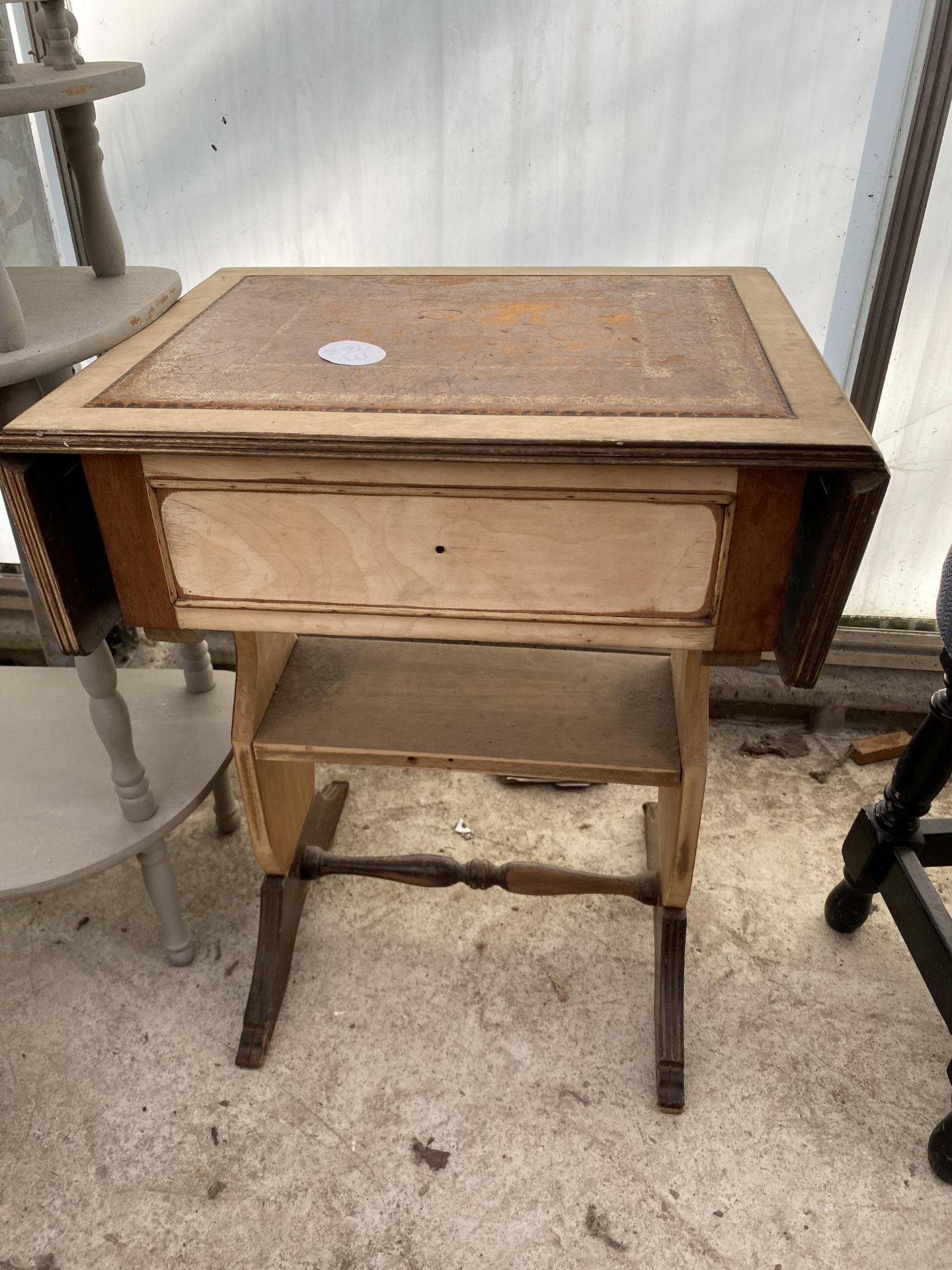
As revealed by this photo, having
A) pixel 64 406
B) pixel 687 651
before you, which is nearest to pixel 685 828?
→ pixel 687 651

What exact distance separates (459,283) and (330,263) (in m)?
0.65

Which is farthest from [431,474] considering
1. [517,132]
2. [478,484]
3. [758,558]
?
[517,132]

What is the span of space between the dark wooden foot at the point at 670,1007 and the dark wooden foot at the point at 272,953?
0.71 meters

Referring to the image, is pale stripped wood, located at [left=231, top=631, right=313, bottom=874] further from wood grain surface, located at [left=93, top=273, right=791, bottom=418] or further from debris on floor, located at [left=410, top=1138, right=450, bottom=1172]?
debris on floor, located at [left=410, top=1138, right=450, bottom=1172]

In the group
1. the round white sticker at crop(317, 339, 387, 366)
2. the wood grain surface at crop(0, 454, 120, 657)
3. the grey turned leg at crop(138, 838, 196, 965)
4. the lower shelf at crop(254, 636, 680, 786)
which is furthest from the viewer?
the grey turned leg at crop(138, 838, 196, 965)

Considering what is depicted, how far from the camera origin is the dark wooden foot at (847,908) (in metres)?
1.89

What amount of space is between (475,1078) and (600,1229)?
324 millimetres

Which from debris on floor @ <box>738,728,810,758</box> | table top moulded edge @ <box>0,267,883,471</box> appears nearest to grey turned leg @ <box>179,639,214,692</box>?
table top moulded edge @ <box>0,267,883,471</box>

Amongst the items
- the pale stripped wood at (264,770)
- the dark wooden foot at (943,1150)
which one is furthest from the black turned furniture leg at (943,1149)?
the pale stripped wood at (264,770)

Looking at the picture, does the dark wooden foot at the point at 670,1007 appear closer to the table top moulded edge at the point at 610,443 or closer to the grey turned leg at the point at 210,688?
the table top moulded edge at the point at 610,443

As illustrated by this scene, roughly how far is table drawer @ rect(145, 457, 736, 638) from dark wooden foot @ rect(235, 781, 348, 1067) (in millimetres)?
780

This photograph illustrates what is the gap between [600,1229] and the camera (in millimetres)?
1487

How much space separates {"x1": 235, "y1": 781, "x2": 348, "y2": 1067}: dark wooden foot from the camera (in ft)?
5.67

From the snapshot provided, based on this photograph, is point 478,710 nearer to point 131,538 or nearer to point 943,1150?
point 131,538
